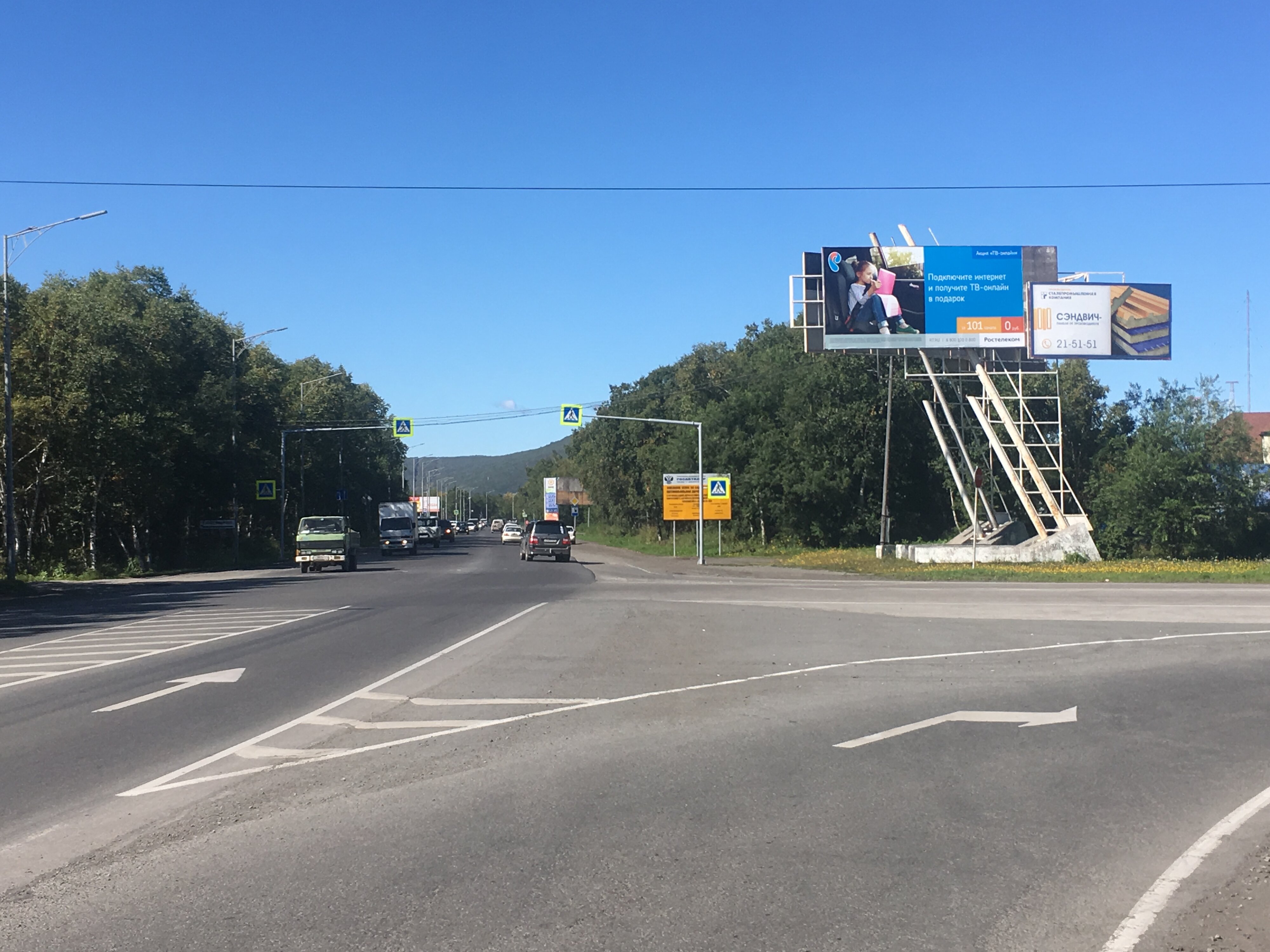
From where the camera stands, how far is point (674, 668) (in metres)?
13.6

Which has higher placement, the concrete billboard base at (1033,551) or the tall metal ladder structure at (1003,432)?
the tall metal ladder structure at (1003,432)

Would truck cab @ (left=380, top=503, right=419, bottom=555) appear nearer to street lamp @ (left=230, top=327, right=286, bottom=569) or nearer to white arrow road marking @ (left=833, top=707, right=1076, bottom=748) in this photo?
street lamp @ (left=230, top=327, right=286, bottom=569)

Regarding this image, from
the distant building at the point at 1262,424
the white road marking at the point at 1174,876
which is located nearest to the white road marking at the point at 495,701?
the white road marking at the point at 1174,876

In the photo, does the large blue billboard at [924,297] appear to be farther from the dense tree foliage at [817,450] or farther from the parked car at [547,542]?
the parked car at [547,542]

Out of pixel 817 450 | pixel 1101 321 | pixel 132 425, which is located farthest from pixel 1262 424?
pixel 132 425

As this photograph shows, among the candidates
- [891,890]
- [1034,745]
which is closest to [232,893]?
[891,890]

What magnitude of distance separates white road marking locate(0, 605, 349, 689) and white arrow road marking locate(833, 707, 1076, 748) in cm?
975

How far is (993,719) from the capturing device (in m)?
10.2

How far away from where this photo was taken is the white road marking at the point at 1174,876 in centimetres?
495

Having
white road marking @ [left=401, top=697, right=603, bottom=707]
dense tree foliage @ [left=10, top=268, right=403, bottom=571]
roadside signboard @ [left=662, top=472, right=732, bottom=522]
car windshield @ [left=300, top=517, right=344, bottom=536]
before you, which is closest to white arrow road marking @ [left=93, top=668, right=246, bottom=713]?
white road marking @ [left=401, top=697, right=603, bottom=707]

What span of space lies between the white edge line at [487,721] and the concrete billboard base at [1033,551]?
2430cm

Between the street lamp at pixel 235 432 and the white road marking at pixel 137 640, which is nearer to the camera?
the white road marking at pixel 137 640

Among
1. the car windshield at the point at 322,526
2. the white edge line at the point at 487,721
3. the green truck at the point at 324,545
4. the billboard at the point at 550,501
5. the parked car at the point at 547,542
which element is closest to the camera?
the white edge line at the point at 487,721

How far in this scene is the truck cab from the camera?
220 feet
